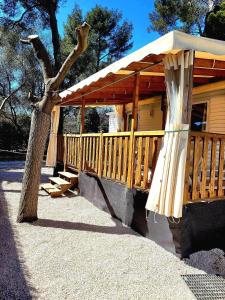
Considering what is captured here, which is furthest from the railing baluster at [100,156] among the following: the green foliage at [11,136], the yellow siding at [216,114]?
the green foliage at [11,136]

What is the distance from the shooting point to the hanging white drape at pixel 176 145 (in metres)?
3.66

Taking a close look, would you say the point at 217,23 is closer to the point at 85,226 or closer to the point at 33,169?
the point at 33,169

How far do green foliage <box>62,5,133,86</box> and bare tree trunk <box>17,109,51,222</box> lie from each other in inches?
573

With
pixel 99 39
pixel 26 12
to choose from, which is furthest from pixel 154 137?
pixel 99 39

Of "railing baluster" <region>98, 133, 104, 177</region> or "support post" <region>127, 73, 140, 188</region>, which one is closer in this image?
"support post" <region>127, 73, 140, 188</region>

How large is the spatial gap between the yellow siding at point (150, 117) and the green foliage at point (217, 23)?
5.57 m

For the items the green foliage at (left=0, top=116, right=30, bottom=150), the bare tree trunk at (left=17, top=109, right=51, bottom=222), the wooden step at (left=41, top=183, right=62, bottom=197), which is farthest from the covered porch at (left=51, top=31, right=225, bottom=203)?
the green foliage at (left=0, top=116, right=30, bottom=150)

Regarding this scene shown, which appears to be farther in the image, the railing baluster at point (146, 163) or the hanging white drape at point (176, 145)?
the railing baluster at point (146, 163)

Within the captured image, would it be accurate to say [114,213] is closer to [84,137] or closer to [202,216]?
[202,216]

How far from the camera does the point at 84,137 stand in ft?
25.3

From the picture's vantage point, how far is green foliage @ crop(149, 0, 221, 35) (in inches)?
652

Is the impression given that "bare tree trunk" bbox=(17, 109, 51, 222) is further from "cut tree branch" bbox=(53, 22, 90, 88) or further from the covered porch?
the covered porch

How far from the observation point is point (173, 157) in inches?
147

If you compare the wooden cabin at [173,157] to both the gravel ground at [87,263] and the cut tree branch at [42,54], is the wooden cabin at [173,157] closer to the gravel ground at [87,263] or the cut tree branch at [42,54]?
the gravel ground at [87,263]
